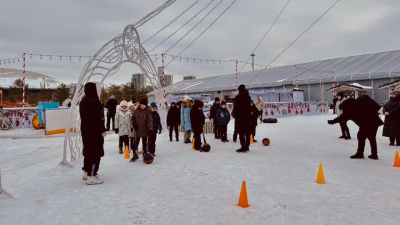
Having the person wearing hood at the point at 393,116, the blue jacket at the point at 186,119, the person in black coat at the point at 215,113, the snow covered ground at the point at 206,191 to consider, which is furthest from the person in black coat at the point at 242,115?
the person wearing hood at the point at 393,116

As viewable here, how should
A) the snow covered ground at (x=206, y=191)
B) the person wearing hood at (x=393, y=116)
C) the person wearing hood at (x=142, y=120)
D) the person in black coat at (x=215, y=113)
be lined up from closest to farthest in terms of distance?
1. the snow covered ground at (x=206, y=191)
2. the person wearing hood at (x=142, y=120)
3. the person wearing hood at (x=393, y=116)
4. the person in black coat at (x=215, y=113)

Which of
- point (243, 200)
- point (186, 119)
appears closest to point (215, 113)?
point (186, 119)

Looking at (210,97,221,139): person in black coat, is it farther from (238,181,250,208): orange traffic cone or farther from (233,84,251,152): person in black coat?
(238,181,250,208): orange traffic cone

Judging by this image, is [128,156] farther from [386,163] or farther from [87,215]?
[386,163]

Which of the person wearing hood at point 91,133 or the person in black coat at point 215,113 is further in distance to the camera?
the person in black coat at point 215,113

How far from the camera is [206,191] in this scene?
4.48m

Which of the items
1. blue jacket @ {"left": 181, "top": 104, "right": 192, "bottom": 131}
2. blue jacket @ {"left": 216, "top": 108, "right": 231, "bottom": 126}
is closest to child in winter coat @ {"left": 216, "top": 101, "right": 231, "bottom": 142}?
blue jacket @ {"left": 216, "top": 108, "right": 231, "bottom": 126}

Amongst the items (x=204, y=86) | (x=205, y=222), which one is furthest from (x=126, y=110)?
(x=204, y=86)

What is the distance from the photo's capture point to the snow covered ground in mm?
3463

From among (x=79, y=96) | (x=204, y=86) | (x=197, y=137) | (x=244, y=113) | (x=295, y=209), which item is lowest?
(x=295, y=209)

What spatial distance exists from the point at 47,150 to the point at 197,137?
16.0ft

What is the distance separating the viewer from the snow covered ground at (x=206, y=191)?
3463 mm

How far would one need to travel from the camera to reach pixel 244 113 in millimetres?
8023

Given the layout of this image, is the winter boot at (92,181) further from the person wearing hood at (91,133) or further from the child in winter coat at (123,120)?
the child in winter coat at (123,120)
